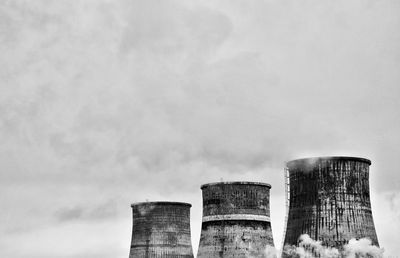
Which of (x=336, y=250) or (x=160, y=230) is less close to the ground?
(x=160, y=230)

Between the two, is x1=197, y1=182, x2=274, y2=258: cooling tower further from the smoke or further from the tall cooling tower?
the tall cooling tower

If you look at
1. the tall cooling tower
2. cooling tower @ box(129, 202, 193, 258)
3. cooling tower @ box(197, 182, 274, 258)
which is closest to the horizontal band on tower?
cooling tower @ box(197, 182, 274, 258)

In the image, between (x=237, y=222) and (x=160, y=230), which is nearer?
(x=237, y=222)

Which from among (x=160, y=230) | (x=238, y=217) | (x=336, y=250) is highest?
(x=238, y=217)

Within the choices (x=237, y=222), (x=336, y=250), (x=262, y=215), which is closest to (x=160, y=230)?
(x=237, y=222)

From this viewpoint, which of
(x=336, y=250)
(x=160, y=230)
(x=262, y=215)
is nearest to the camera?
(x=336, y=250)

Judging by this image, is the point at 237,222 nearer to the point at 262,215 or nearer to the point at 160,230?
the point at 262,215

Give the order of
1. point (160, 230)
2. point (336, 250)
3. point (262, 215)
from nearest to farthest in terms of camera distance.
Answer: point (336, 250), point (262, 215), point (160, 230)

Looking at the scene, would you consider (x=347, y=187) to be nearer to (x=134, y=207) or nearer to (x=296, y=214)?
(x=296, y=214)
